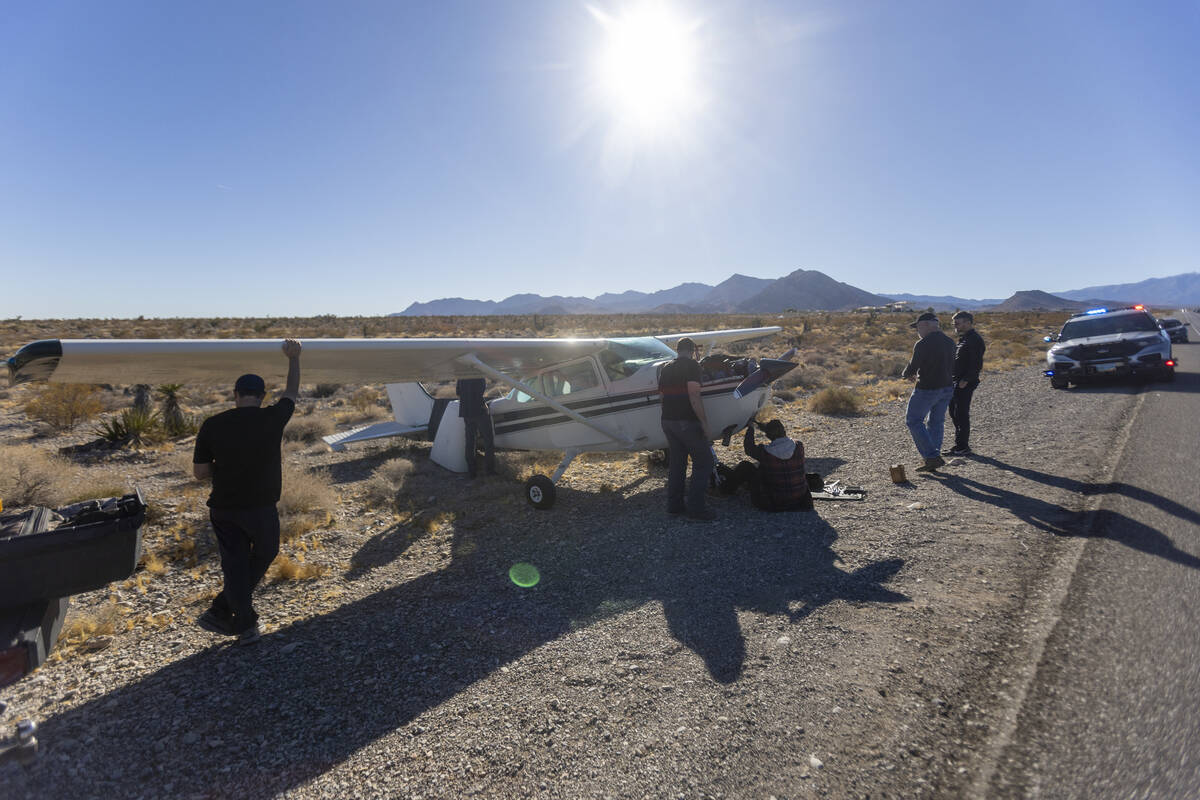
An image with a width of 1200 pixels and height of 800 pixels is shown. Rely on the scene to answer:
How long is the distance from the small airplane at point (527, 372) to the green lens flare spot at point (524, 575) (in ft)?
5.87

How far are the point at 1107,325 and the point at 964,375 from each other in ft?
32.1

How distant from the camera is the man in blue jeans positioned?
7.07 meters

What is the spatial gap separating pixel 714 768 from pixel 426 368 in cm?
595

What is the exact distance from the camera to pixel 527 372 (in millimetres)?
8500

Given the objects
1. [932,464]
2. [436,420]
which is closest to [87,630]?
[436,420]

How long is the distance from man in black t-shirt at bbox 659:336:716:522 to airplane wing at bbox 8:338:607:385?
1809 millimetres

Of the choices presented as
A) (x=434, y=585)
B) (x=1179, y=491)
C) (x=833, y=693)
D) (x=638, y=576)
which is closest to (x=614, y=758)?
(x=833, y=693)

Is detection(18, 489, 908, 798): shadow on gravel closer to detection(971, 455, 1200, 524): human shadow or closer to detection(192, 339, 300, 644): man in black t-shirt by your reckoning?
detection(192, 339, 300, 644): man in black t-shirt

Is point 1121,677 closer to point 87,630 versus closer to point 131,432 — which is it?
point 87,630

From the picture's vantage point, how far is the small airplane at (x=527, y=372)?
5.19 metres

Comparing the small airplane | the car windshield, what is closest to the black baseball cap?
the small airplane

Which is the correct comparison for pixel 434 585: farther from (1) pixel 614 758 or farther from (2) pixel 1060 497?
(2) pixel 1060 497

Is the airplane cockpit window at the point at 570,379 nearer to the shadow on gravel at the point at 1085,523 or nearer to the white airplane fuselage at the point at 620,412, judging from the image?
the white airplane fuselage at the point at 620,412

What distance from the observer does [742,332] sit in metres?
10.9
